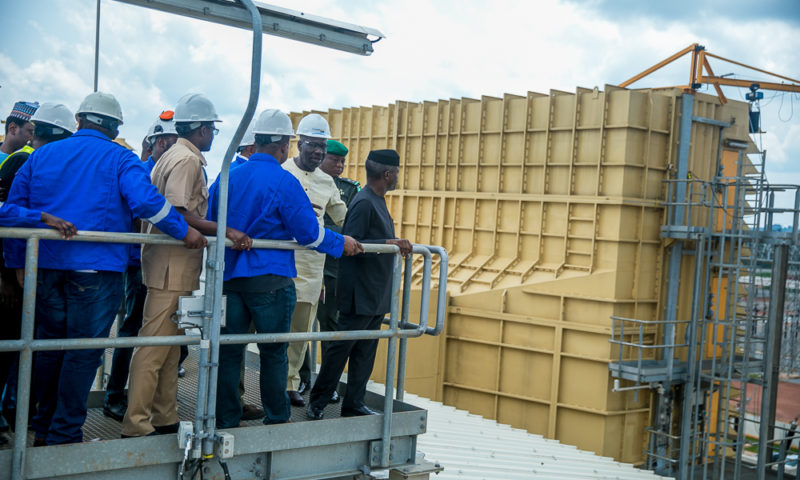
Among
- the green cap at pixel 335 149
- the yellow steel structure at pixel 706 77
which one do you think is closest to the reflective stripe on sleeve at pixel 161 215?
the green cap at pixel 335 149

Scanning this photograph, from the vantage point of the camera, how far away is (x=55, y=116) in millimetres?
4469

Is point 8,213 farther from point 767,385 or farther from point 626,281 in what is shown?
point 767,385

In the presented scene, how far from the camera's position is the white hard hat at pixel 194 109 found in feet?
14.1

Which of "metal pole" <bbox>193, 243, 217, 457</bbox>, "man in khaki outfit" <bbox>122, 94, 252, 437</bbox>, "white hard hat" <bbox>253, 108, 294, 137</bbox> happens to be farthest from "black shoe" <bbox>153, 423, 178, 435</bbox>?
"white hard hat" <bbox>253, 108, 294, 137</bbox>

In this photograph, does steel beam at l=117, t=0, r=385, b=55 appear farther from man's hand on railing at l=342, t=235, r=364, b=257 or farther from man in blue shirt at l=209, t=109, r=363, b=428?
man's hand on railing at l=342, t=235, r=364, b=257

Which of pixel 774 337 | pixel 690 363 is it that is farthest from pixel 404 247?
pixel 774 337

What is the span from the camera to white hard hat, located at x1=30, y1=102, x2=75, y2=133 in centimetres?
445

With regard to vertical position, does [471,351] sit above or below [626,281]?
below

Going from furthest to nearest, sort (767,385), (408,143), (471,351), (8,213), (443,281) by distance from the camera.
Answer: (408,143) < (471,351) < (767,385) < (443,281) < (8,213)

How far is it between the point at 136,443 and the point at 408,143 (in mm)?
14802

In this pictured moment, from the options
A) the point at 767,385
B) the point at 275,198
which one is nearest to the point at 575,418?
the point at 767,385

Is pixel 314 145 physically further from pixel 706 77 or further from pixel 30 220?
pixel 706 77

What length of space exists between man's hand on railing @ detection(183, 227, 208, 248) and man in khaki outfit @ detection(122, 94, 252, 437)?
165mm

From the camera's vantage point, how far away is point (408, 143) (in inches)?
707
